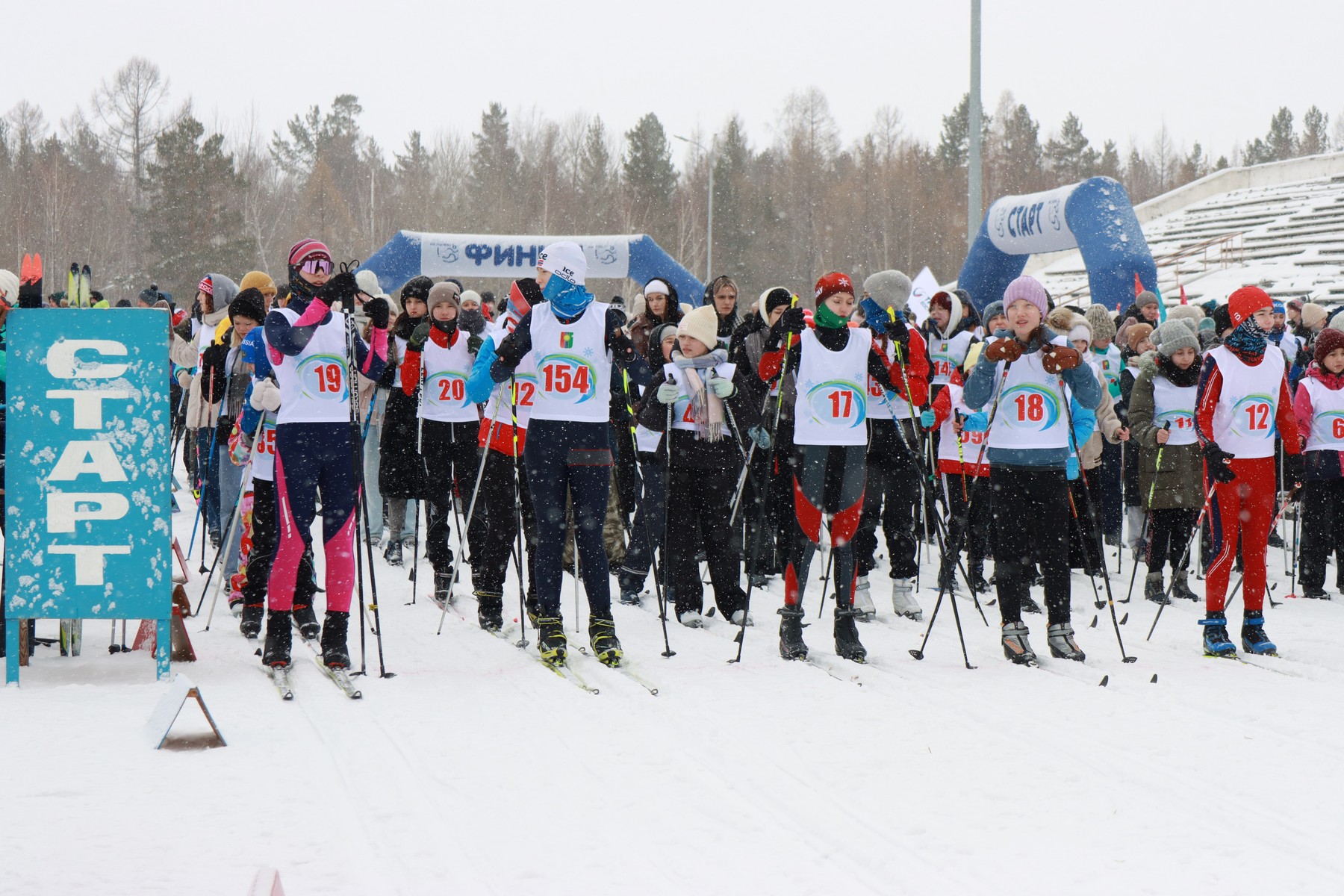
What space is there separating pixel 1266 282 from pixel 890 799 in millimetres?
27670

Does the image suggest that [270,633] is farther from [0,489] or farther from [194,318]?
[194,318]

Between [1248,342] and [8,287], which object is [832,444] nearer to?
[1248,342]

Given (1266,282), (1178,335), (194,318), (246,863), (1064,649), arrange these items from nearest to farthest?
(246,863)
(1064,649)
(1178,335)
(194,318)
(1266,282)

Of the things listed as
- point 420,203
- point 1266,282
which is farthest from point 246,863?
point 420,203

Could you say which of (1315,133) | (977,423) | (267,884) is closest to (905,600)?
(977,423)

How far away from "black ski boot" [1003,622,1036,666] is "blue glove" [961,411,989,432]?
6.82 ft

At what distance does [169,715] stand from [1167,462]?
6.65m

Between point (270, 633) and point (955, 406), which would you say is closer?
point (270, 633)

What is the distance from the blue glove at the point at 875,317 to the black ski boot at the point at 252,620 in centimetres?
370

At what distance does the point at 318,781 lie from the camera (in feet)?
13.9

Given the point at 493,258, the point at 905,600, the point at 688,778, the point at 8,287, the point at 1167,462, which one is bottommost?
the point at 688,778

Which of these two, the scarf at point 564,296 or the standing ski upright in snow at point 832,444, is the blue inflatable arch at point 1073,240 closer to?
the standing ski upright in snow at point 832,444

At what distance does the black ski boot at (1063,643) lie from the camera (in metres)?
6.30

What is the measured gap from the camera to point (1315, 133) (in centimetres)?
8306
